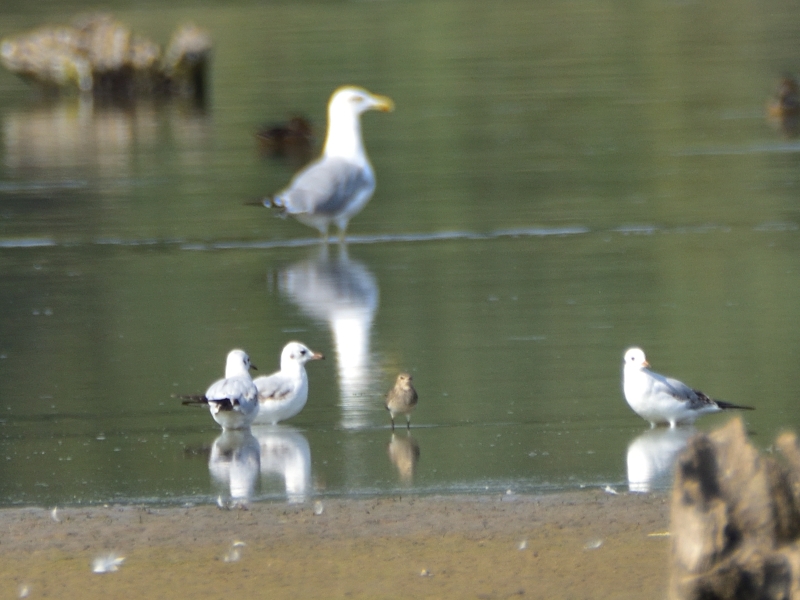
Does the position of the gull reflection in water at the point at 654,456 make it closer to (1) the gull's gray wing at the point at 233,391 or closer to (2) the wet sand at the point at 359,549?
(2) the wet sand at the point at 359,549

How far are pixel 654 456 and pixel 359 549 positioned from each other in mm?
1649

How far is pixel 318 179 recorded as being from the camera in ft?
40.8

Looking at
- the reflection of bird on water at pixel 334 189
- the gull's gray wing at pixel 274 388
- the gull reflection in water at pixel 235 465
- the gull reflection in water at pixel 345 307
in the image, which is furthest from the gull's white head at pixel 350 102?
the gull reflection in water at pixel 235 465

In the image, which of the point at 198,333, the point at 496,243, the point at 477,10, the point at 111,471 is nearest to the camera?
the point at 111,471

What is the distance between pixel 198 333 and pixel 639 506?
4.04 meters

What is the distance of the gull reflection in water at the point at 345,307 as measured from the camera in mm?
7660

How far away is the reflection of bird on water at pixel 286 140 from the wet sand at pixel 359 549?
1286 centimetres

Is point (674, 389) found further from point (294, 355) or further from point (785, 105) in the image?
point (785, 105)

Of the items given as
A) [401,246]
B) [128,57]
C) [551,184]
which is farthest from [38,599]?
[128,57]

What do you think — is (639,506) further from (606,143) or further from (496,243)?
(606,143)

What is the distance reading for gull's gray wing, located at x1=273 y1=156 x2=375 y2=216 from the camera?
12266mm

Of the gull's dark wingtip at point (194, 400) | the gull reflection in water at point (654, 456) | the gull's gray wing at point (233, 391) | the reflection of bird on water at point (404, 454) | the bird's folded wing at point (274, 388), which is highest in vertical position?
the gull's gray wing at point (233, 391)

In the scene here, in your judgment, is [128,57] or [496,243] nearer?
[496,243]

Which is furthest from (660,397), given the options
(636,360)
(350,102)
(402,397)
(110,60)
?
(110,60)
